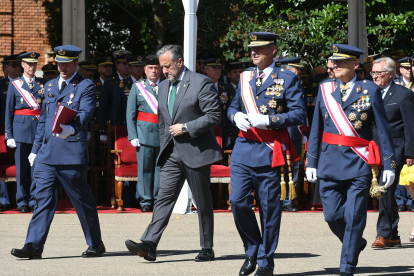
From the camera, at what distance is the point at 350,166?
231 inches

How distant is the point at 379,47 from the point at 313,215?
5.99 meters

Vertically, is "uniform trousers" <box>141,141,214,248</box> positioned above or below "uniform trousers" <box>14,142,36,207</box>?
above

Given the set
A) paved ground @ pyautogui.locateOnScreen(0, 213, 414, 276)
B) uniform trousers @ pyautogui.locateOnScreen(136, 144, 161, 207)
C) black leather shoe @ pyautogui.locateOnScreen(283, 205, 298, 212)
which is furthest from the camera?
black leather shoe @ pyautogui.locateOnScreen(283, 205, 298, 212)

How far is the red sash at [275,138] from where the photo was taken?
593 centimetres

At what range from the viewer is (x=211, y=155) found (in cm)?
671

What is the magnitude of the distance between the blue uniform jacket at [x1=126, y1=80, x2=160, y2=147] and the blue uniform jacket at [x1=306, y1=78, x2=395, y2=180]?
13.6 ft

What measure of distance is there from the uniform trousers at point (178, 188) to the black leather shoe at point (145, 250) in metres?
0.20

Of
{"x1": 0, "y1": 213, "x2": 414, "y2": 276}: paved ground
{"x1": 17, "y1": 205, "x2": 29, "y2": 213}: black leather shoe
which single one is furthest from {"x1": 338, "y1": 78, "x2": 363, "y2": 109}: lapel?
{"x1": 17, "y1": 205, "x2": 29, "y2": 213}: black leather shoe

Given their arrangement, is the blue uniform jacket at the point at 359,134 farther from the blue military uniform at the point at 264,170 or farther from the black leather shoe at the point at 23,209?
the black leather shoe at the point at 23,209

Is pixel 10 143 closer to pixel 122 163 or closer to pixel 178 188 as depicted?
pixel 122 163

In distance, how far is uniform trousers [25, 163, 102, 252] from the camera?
6.71 metres

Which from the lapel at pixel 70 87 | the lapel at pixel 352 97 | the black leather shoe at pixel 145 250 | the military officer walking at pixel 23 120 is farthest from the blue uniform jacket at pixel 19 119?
the lapel at pixel 352 97

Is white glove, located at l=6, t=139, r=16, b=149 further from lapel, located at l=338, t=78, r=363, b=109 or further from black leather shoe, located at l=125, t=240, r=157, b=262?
lapel, located at l=338, t=78, r=363, b=109

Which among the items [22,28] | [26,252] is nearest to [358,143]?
[26,252]
